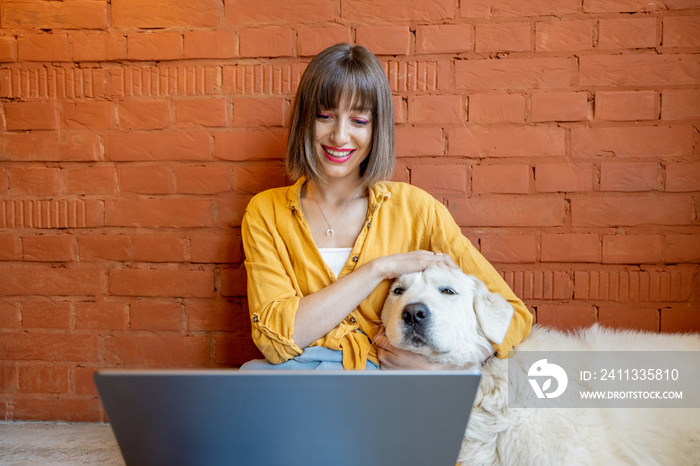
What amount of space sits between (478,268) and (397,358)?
43 centimetres

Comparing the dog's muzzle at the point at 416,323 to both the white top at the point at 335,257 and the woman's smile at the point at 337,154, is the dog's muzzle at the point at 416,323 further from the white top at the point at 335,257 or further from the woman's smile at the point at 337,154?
→ the woman's smile at the point at 337,154

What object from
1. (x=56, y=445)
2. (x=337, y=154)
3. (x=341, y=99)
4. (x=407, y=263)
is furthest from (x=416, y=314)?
(x=56, y=445)

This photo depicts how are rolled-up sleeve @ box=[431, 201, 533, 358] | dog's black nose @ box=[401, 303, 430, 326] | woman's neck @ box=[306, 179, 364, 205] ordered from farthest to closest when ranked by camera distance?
woman's neck @ box=[306, 179, 364, 205], rolled-up sleeve @ box=[431, 201, 533, 358], dog's black nose @ box=[401, 303, 430, 326]

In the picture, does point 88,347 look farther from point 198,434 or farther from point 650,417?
point 650,417

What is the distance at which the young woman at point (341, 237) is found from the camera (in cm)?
162

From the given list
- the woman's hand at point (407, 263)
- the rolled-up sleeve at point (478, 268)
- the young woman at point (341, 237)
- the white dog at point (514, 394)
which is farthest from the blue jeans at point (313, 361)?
the rolled-up sleeve at point (478, 268)

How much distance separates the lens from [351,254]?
176cm

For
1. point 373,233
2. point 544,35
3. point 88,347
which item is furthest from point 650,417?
point 88,347

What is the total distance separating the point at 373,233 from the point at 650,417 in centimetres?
100

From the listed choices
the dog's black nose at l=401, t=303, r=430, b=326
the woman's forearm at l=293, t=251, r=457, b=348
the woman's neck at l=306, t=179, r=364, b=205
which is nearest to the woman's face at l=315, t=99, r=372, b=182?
the woman's neck at l=306, t=179, r=364, b=205

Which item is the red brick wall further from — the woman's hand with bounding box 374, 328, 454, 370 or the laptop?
the laptop

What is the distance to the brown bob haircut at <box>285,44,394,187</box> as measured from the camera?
1685 mm

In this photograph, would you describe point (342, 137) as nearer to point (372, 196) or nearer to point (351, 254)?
point (372, 196)

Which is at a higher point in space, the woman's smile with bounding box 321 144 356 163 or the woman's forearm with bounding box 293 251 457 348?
the woman's smile with bounding box 321 144 356 163
